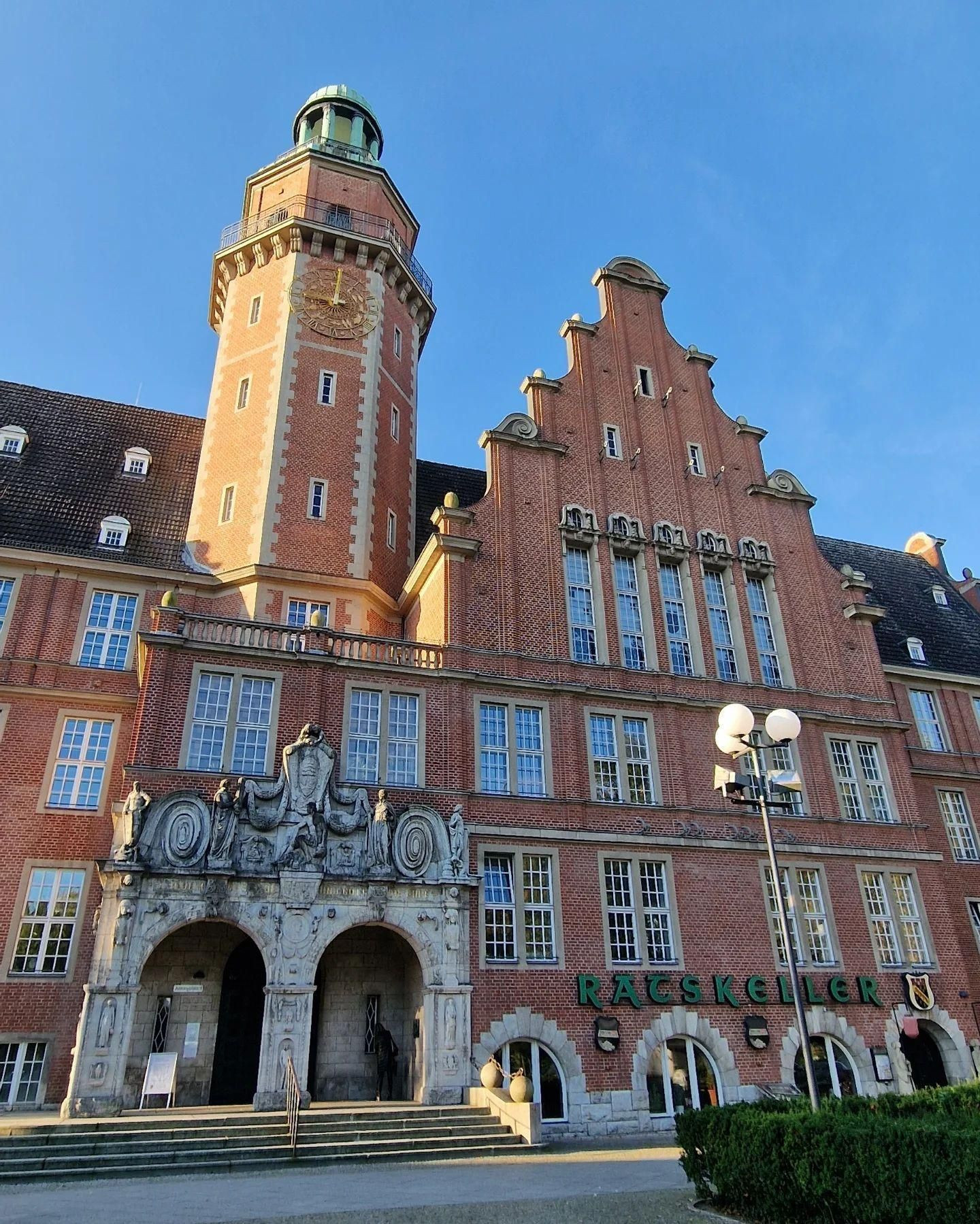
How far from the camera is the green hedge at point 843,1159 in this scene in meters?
8.22

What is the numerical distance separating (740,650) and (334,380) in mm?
15902

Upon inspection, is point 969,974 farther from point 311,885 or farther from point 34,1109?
point 34,1109

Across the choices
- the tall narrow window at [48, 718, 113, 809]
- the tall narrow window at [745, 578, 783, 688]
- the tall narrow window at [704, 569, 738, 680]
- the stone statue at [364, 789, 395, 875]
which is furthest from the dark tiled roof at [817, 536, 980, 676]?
the tall narrow window at [48, 718, 113, 809]

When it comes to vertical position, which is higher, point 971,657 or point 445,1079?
point 971,657

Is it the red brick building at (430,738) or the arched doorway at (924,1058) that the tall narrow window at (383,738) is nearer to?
the red brick building at (430,738)

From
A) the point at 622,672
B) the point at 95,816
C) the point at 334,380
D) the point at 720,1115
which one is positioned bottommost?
the point at 720,1115

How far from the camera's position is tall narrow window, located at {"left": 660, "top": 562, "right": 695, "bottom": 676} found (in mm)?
26281

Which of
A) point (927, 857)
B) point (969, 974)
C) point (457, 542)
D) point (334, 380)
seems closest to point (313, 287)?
point (334, 380)

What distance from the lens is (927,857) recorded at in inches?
1021

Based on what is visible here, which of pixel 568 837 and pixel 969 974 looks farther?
pixel 969 974

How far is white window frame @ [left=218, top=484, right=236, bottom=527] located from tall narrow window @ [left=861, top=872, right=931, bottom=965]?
842 inches

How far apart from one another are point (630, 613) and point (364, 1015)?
43.5 feet

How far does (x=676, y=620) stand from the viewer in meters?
27.0

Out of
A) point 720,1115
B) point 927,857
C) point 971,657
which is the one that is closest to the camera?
point 720,1115
